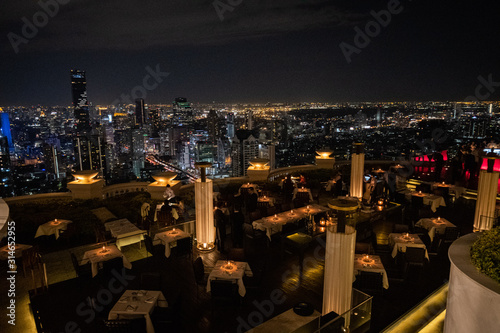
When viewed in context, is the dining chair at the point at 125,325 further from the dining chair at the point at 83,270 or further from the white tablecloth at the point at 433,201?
the white tablecloth at the point at 433,201

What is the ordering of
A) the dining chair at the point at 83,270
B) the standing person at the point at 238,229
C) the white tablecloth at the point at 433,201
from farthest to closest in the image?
the white tablecloth at the point at 433,201 → the standing person at the point at 238,229 → the dining chair at the point at 83,270

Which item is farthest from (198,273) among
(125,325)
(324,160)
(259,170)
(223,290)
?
(324,160)

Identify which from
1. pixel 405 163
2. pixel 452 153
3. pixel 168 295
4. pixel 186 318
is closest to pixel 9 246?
pixel 168 295

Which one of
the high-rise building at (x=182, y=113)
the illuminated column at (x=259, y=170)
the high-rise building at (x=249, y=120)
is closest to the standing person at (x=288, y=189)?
the illuminated column at (x=259, y=170)

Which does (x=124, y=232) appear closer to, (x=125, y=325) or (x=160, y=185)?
(x=160, y=185)

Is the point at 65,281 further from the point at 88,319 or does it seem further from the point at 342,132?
the point at 342,132

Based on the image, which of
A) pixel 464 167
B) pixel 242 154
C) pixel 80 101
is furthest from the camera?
pixel 80 101

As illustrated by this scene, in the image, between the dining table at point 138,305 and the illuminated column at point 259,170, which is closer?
the dining table at point 138,305
